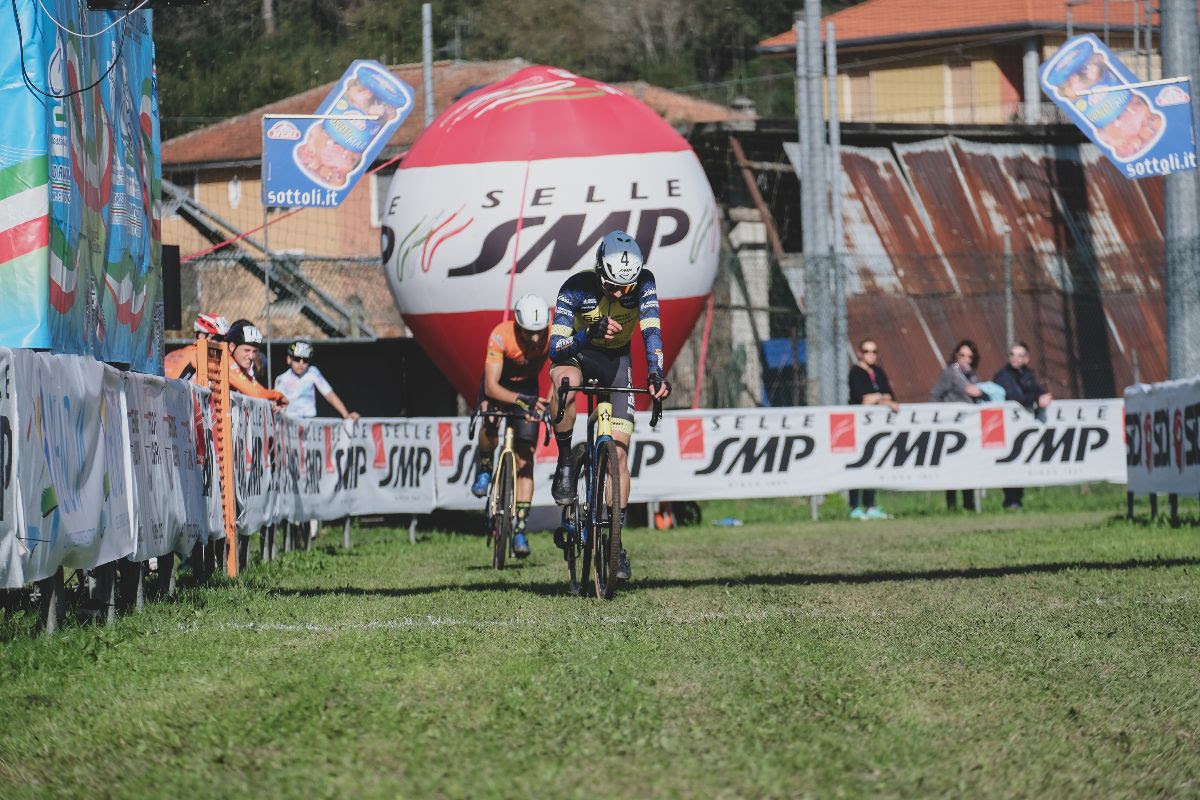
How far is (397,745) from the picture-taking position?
4.75 metres

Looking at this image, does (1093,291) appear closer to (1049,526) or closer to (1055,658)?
(1049,526)

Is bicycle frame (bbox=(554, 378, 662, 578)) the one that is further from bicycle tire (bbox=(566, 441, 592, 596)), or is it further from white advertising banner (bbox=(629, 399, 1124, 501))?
white advertising banner (bbox=(629, 399, 1124, 501))

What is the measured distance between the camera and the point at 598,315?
934cm

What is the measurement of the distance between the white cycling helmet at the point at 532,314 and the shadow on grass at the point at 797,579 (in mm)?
2080

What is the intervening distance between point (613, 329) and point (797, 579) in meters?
1.91

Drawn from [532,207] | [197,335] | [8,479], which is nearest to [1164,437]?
[532,207]

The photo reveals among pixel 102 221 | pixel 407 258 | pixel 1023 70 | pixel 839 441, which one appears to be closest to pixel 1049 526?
pixel 839 441

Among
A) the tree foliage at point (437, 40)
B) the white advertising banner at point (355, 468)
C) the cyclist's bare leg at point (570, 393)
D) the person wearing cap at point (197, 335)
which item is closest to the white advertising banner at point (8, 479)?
the cyclist's bare leg at point (570, 393)

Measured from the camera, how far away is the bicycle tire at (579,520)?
30.9 ft

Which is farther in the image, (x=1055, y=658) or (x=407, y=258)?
(x=407, y=258)

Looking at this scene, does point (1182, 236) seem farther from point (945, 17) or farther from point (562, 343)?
point (945, 17)

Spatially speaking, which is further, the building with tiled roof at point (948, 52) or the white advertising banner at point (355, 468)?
the building with tiled roof at point (948, 52)

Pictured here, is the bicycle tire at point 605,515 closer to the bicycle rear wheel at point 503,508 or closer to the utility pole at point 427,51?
the bicycle rear wheel at point 503,508

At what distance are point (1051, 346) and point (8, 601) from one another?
27.3m
